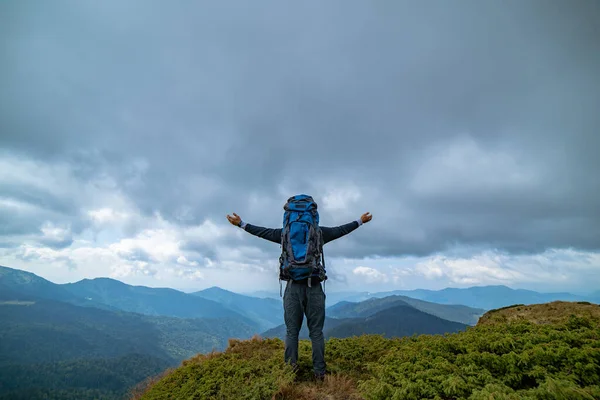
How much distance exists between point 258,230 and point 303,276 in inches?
81.0

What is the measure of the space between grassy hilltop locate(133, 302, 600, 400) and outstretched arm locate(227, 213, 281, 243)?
3518 mm

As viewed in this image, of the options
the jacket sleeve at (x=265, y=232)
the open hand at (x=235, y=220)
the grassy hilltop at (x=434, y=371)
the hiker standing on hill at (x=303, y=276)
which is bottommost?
the grassy hilltop at (x=434, y=371)

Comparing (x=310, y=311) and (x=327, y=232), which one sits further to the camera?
(x=327, y=232)

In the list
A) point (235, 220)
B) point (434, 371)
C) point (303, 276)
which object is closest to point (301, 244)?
point (303, 276)

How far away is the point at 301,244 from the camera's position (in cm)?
857

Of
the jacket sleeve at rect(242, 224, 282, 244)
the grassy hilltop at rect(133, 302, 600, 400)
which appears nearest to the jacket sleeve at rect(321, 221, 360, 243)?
the jacket sleeve at rect(242, 224, 282, 244)

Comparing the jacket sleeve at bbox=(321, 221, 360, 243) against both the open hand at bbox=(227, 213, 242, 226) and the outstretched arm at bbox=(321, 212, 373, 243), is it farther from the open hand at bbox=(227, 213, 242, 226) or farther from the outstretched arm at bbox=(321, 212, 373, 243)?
the open hand at bbox=(227, 213, 242, 226)

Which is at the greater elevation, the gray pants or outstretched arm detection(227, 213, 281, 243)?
outstretched arm detection(227, 213, 281, 243)

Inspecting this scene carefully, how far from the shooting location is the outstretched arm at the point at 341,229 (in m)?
9.23

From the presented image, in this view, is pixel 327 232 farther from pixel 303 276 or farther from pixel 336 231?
pixel 303 276

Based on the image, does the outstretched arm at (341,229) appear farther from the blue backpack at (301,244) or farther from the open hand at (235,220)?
the open hand at (235,220)

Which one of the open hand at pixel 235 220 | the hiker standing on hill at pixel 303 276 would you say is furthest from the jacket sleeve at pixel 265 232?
the hiker standing on hill at pixel 303 276

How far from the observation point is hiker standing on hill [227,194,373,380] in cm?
842

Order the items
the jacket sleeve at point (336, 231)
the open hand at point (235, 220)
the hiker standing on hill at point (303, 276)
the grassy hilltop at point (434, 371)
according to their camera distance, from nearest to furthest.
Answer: the grassy hilltop at point (434, 371), the hiker standing on hill at point (303, 276), the jacket sleeve at point (336, 231), the open hand at point (235, 220)
